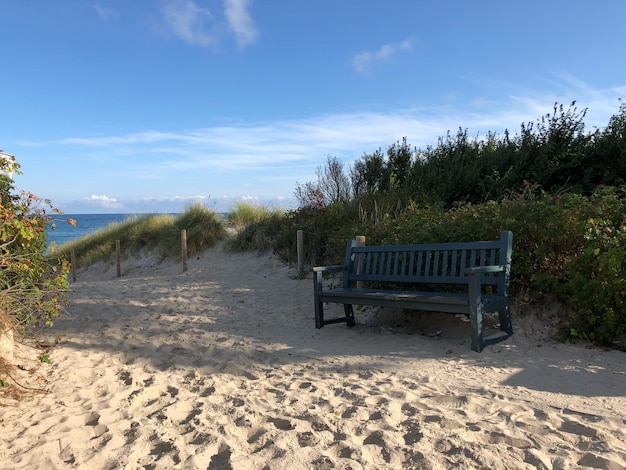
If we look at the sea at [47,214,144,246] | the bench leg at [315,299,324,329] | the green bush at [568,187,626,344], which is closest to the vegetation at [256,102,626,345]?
the green bush at [568,187,626,344]

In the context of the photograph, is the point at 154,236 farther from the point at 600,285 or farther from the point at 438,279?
the point at 600,285

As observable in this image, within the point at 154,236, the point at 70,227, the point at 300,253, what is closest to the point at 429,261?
the point at 300,253

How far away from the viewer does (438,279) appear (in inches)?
210

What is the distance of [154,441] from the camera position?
2906mm

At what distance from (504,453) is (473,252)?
9.57 ft

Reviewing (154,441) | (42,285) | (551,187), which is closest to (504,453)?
(154,441)

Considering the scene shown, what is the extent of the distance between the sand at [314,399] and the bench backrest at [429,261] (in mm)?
621

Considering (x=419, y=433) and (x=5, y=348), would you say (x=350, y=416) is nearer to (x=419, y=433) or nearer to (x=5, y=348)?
(x=419, y=433)

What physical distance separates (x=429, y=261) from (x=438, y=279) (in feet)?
1.03

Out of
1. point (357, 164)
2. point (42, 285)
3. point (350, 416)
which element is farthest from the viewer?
point (357, 164)

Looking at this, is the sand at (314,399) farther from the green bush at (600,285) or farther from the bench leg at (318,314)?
the green bush at (600,285)

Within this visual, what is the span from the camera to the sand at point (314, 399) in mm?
2662

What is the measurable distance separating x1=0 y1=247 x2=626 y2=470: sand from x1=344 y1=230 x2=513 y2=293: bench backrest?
24.5 inches

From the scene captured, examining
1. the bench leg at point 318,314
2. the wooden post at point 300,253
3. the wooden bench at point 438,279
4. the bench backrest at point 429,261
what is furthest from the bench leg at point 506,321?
the wooden post at point 300,253
